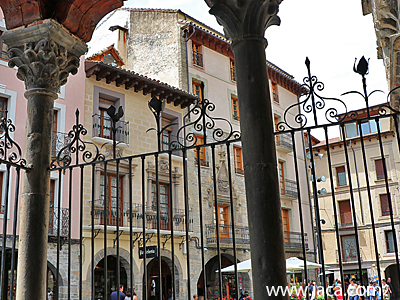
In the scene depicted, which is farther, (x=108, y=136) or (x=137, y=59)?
(x=137, y=59)

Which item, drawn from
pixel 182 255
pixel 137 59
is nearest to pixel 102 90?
pixel 137 59

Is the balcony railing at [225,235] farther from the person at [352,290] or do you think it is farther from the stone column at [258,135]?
the stone column at [258,135]

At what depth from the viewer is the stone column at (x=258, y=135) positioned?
9.20 ft

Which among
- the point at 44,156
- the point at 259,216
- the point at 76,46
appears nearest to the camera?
the point at 259,216

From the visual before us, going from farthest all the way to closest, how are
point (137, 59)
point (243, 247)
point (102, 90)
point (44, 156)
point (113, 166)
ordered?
point (137, 59) < point (243, 247) < point (102, 90) < point (113, 166) < point (44, 156)

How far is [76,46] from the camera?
4.46 m

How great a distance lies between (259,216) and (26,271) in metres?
2.27

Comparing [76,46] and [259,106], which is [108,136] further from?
[259,106]

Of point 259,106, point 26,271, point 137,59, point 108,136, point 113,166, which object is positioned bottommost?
point 26,271

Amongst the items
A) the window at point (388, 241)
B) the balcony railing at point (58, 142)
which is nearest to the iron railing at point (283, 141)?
the window at point (388, 241)

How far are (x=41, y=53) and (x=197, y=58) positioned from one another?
60.9ft

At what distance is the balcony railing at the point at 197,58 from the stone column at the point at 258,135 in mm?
19030

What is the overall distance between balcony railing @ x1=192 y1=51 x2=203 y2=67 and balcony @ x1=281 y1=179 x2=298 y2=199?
8116 millimetres

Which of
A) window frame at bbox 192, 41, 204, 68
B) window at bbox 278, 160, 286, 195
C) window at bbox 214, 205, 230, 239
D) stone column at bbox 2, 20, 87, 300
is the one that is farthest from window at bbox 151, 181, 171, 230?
stone column at bbox 2, 20, 87, 300
